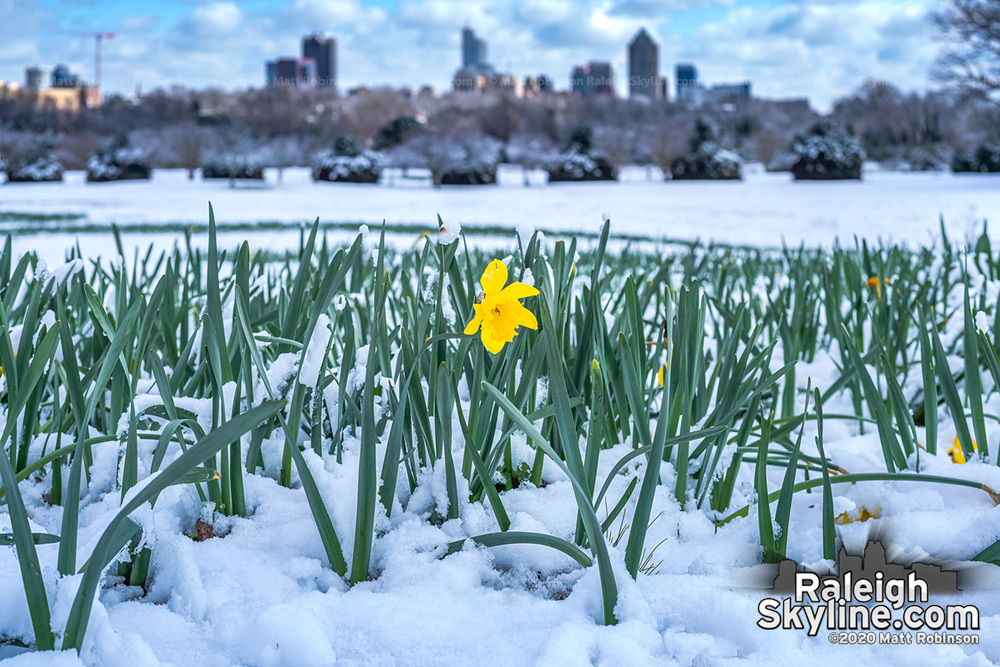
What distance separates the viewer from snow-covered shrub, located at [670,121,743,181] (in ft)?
79.5

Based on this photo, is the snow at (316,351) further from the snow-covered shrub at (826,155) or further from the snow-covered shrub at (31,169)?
the snow-covered shrub at (31,169)

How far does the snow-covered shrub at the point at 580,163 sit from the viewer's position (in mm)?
23797

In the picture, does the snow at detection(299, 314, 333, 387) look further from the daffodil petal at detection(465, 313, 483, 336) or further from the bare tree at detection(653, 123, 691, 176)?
the bare tree at detection(653, 123, 691, 176)

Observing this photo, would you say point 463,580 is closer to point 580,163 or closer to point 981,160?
point 580,163

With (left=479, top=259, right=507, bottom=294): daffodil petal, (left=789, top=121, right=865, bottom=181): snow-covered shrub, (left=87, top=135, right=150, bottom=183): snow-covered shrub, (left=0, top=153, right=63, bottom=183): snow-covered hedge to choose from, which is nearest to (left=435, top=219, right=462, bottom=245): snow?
(left=479, top=259, right=507, bottom=294): daffodil petal

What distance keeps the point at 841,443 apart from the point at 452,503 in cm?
79

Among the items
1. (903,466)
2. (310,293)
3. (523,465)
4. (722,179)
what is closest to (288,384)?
(523,465)

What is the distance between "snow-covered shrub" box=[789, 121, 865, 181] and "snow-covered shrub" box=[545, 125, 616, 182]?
627 centimetres

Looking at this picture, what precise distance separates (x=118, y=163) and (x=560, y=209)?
16794mm

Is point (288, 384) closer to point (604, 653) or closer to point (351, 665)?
point (351, 665)

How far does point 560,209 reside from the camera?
13938mm

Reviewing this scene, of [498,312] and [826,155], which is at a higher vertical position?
[826,155]

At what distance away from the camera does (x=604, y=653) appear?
30.1 inches

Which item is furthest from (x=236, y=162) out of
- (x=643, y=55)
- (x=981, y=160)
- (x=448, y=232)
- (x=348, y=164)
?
(x=643, y=55)
